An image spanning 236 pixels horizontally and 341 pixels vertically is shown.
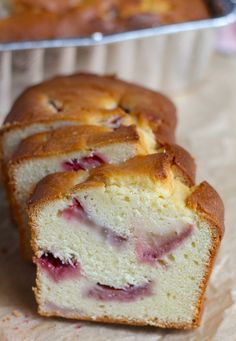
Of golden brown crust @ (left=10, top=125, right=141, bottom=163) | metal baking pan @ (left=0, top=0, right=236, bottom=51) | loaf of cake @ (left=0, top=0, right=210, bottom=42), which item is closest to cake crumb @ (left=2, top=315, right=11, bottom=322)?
golden brown crust @ (left=10, top=125, right=141, bottom=163)

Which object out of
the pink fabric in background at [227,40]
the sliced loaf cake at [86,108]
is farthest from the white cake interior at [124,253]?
the pink fabric in background at [227,40]

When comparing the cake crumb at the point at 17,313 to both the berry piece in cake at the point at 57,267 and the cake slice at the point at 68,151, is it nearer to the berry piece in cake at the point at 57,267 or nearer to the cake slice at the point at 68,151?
the berry piece in cake at the point at 57,267

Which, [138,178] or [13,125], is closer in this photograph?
[138,178]

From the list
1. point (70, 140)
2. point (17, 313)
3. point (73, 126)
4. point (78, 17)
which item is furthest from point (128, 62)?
point (17, 313)

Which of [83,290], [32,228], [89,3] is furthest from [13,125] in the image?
[89,3]

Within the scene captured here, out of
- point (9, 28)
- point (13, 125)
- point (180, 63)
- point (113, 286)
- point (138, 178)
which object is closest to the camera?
point (138, 178)

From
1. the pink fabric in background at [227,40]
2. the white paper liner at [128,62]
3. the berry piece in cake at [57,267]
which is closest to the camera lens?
the berry piece in cake at [57,267]

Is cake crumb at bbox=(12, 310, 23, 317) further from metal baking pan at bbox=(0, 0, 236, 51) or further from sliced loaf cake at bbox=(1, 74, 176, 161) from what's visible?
metal baking pan at bbox=(0, 0, 236, 51)

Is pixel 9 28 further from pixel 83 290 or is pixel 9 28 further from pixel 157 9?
pixel 83 290
